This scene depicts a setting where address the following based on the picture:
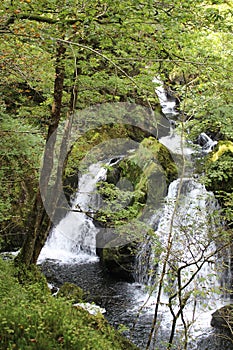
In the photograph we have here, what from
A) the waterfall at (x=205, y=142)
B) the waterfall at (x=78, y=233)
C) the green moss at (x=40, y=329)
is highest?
the green moss at (x=40, y=329)

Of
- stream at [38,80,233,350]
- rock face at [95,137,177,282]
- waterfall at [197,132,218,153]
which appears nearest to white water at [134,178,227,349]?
stream at [38,80,233,350]

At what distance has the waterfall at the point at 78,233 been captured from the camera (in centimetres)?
1127

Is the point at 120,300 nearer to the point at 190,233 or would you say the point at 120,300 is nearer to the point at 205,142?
the point at 190,233

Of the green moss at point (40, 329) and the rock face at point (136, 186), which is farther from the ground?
the green moss at point (40, 329)

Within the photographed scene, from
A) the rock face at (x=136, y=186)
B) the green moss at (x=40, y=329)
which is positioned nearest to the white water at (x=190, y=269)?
the rock face at (x=136, y=186)

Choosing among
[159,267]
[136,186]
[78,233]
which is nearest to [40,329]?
[159,267]

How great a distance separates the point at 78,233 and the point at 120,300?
3917 mm

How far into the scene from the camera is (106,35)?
4.27m

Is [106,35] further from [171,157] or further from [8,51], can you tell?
[171,157]

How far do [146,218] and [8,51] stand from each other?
6551 millimetres

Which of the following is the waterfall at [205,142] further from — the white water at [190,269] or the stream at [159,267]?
the white water at [190,269]

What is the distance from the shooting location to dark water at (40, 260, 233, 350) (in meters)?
6.72

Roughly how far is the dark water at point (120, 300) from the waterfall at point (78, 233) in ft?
2.83

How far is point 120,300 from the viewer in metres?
8.36
